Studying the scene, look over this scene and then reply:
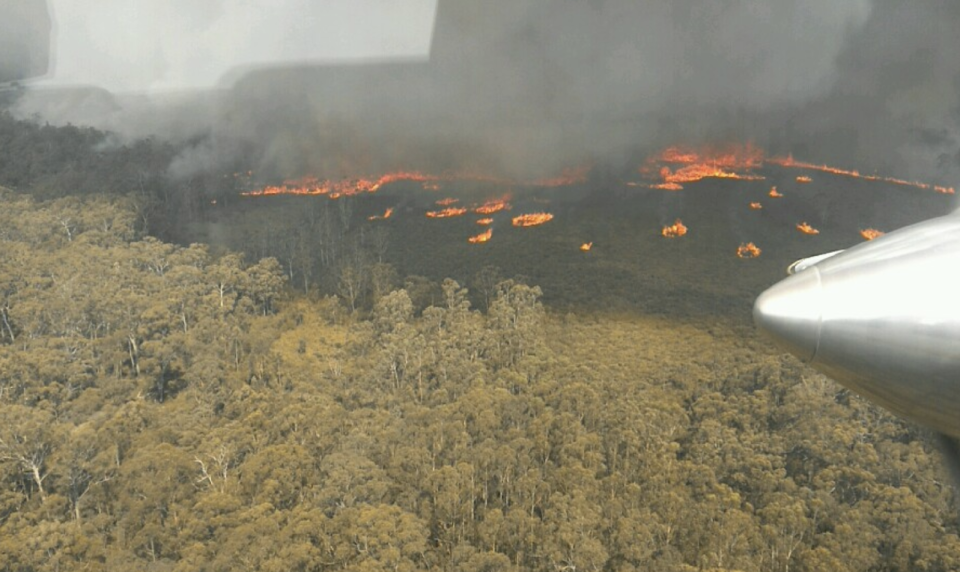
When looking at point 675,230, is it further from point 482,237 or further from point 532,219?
point 482,237

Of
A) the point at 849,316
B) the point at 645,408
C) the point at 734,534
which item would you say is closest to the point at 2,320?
the point at 645,408

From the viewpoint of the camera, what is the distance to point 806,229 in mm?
26766

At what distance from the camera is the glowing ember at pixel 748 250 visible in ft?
80.7

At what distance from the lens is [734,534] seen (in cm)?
1102

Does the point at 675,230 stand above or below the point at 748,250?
above

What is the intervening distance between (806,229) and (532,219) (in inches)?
449

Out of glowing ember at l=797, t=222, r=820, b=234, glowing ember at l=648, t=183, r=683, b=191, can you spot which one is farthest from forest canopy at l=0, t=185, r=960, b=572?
glowing ember at l=648, t=183, r=683, b=191

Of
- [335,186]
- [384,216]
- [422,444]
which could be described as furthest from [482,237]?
[422,444]

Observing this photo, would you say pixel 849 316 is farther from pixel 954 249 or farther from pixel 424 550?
pixel 424 550

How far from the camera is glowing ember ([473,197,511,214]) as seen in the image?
27481 millimetres

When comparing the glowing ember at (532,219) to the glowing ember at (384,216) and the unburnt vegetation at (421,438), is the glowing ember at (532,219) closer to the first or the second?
the glowing ember at (384,216)

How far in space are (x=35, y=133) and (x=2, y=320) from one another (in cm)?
1792

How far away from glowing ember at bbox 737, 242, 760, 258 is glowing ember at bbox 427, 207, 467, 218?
1119 centimetres

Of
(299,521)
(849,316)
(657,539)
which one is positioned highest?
(849,316)
